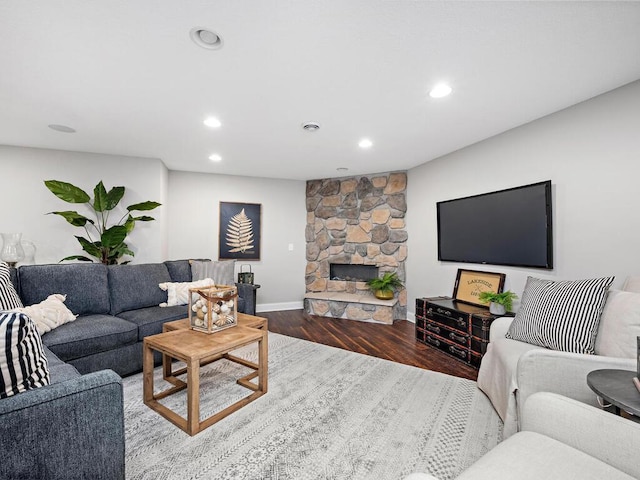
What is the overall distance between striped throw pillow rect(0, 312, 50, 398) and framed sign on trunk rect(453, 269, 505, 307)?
3.45 metres

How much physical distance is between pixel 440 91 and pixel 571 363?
6.14ft

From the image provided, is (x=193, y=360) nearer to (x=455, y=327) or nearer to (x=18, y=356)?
(x=18, y=356)

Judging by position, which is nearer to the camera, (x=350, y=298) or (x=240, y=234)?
(x=350, y=298)

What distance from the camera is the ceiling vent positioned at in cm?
283

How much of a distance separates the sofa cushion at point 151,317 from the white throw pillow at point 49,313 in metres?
0.44

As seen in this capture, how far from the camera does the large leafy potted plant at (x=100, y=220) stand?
11.3 ft

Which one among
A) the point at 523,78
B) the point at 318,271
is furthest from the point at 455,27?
the point at 318,271

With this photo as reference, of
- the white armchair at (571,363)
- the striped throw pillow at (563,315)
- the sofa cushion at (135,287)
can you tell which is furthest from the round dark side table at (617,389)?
the sofa cushion at (135,287)

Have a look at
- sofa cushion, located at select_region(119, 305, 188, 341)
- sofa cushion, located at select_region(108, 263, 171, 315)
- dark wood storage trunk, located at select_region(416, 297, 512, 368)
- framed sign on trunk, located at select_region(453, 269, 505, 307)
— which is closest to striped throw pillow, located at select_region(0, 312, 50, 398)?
sofa cushion, located at select_region(119, 305, 188, 341)

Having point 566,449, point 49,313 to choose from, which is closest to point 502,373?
point 566,449

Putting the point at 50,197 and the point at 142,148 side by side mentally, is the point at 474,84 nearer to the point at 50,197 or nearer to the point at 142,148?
the point at 142,148

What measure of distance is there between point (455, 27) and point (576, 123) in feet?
5.44

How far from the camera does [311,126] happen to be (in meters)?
2.88

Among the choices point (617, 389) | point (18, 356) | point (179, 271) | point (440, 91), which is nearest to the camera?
point (18, 356)
